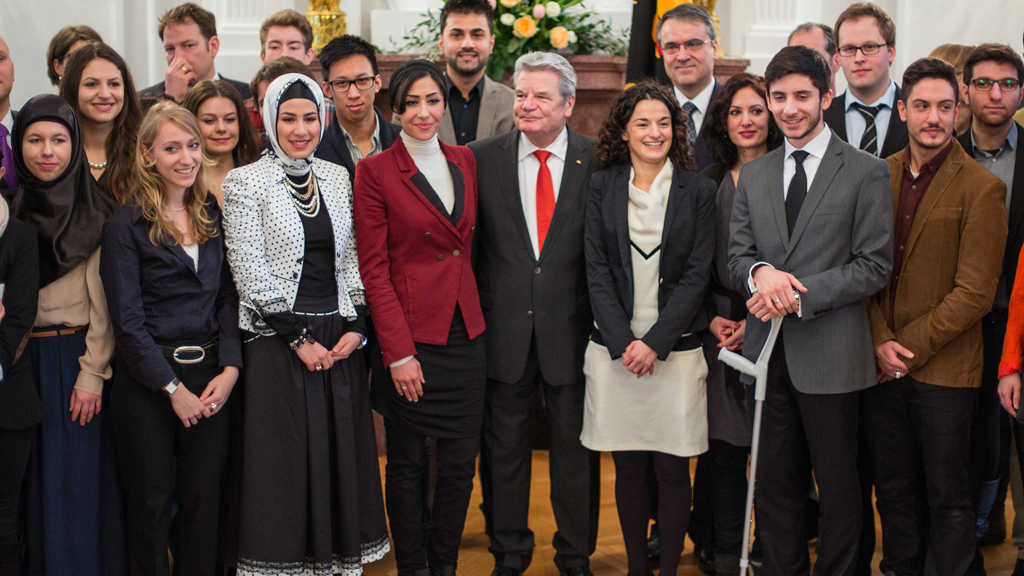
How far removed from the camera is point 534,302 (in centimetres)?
287

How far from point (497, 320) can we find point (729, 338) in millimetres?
748

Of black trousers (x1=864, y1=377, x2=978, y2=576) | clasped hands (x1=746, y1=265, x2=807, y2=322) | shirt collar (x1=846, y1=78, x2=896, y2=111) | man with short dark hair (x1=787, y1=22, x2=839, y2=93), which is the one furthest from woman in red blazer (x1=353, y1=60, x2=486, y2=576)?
man with short dark hair (x1=787, y1=22, x2=839, y2=93)

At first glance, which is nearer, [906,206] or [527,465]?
[906,206]

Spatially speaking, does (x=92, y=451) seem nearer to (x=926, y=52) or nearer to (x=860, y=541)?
(x=860, y=541)

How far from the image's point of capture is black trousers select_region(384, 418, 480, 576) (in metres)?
2.85

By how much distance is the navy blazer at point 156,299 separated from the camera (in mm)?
2521

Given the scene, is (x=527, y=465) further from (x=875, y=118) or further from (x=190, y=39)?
(x=190, y=39)

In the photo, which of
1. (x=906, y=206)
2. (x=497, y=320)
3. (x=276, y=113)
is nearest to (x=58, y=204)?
(x=276, y=113)

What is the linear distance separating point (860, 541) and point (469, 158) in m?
1.79

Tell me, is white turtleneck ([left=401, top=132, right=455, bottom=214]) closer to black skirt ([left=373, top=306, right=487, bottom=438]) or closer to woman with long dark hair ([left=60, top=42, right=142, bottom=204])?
black skirt ([left=373, top=306, right=487, bottom=438])

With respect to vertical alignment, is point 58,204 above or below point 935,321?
above

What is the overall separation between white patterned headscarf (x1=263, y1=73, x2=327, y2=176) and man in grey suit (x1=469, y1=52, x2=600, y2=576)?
0.58 metres

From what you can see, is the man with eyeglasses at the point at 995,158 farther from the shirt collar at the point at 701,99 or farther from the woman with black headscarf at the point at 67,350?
the woman with black headscarf at the point at 67,350

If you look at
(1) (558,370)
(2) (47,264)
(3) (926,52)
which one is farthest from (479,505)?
(3) (926,52)
